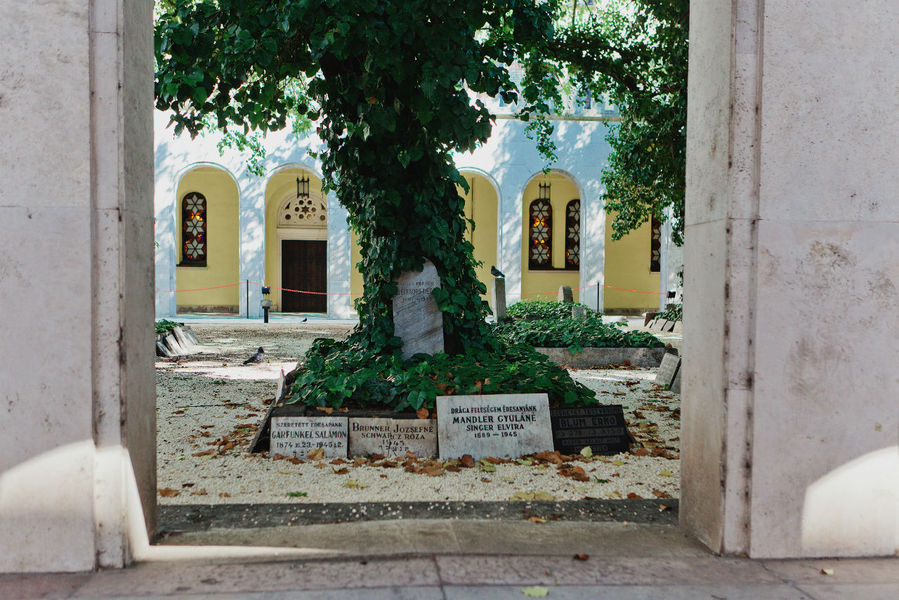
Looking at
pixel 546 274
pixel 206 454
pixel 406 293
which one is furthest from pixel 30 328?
pixel 546 274

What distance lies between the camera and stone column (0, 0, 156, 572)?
2748 mm

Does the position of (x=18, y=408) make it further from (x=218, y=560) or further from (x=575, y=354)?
(x=575, y=354)

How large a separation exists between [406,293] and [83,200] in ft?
12.9

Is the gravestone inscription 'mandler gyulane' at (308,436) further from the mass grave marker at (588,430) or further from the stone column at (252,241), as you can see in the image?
the stone column at (252,241)

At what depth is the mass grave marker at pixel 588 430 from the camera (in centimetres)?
504

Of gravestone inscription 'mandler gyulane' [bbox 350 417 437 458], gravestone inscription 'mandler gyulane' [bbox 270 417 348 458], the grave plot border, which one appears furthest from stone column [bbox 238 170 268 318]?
gravestone inscription 'mandler gyulane' [bbox 350 417 437 458]

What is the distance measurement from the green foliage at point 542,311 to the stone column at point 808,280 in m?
11.8

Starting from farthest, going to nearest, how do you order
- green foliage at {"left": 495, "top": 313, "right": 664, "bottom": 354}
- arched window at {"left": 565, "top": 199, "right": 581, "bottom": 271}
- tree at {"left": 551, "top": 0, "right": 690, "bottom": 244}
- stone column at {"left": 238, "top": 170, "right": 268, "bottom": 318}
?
arched window at {"left": 565, "top": 199, "right": 581, "bottom": 271}
stone column at {"left": 238, "top": 170, "right": 268, "bottom": 318}
green foliage at {"left": 495, "top": 313, "right": 664, "bottom": 354}
tree at {"left": 551, "top": 0, "right": 690, "bottom": 244}

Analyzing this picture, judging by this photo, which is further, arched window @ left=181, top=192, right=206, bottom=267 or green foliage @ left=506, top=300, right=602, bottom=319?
arched window @ left=181, top=192, right=206, bottom=267

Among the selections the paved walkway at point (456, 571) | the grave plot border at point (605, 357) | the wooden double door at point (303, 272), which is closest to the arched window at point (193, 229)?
the wooden double door at point (303, 272)

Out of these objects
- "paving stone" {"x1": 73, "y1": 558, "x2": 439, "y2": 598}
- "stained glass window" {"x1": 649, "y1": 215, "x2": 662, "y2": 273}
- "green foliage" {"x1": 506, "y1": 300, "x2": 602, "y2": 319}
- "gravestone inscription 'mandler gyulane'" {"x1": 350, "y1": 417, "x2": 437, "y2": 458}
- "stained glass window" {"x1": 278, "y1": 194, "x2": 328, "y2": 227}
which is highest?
"stained glass window" {"x1": 278, "y1": 194, "x2": 328, "y2": 227}

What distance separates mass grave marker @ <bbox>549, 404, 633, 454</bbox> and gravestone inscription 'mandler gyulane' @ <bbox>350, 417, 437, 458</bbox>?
0.93m

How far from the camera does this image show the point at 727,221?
9.87 feet

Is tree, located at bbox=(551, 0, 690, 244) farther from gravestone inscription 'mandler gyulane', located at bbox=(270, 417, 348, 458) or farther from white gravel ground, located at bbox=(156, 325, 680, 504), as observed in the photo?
gravestone inscription 'mandler gyulane', located at bbox=(270, 417, 348, 458)
